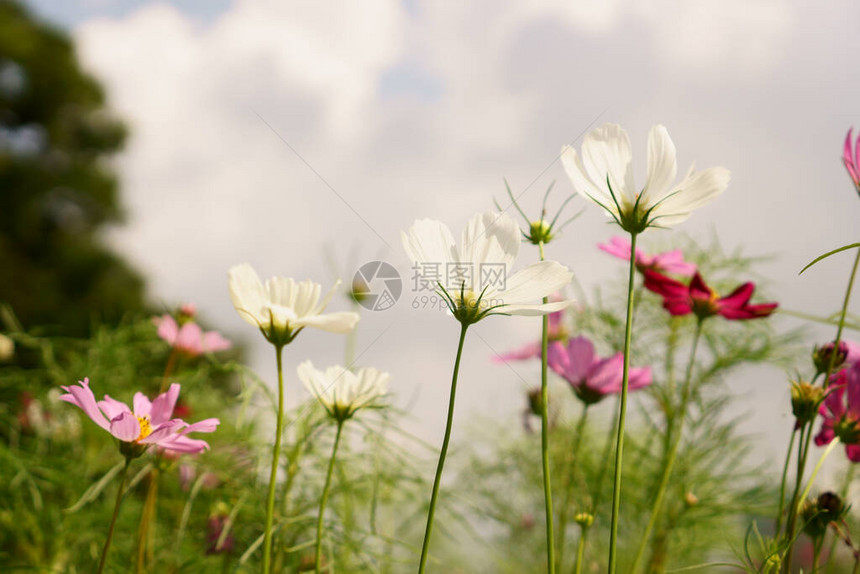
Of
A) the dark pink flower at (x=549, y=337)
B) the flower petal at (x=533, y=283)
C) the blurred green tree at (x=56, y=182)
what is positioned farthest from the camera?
the blurred green tree at (x=56, y=182)

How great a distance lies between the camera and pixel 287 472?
482mm

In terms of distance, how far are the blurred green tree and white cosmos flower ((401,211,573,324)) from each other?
3412 millimetres

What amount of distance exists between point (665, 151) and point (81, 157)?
4708 millimetres

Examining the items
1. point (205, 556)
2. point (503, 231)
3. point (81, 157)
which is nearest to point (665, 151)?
point (503, 231)

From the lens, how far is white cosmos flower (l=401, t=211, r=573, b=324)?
0.26 meters

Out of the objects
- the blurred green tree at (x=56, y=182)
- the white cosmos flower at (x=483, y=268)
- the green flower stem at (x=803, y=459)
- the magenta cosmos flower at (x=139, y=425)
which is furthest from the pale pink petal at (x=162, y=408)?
the blurred green tree at (x=56, y=182)

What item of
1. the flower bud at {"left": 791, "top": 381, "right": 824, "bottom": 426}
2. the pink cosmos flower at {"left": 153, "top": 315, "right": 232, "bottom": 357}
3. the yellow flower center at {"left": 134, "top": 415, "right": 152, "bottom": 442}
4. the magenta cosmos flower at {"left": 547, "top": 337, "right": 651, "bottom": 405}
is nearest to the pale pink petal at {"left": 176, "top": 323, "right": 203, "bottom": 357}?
the pink cosmos flower at {"left": 153, "top": 315, "right": 232, "bottom": 357}

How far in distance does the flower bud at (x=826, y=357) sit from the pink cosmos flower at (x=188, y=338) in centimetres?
40

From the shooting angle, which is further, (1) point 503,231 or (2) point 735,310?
(2) point 735,310

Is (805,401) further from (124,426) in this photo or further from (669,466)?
(124,426)

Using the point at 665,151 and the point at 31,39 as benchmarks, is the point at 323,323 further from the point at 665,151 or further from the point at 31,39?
the point at 31,39

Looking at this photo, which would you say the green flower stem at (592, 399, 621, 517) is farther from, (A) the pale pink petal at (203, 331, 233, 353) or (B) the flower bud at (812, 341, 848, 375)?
(A) the pale pink petal at (203, 331, 233, 353)

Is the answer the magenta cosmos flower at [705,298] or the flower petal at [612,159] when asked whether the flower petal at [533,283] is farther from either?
the magenta cosmos flower at [705,298]

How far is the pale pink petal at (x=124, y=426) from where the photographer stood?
0.29 metres
